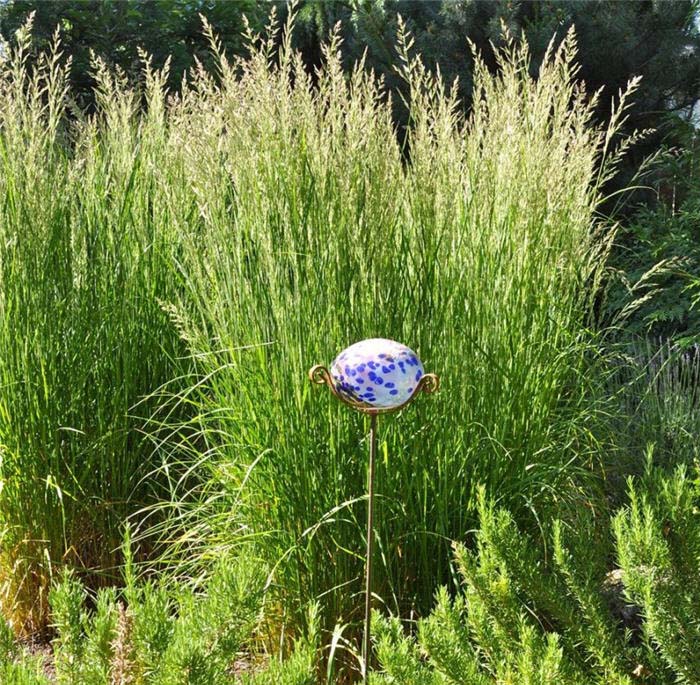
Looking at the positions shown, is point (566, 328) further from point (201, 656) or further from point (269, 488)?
point (201, 656)

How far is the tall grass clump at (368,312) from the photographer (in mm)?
2459

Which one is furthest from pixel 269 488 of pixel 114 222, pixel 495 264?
pixel 114 222

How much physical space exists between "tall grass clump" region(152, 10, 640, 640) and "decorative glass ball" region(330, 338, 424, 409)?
1.87ft

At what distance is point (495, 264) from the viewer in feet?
8.75

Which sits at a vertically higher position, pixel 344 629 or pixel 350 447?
pixel 350 447

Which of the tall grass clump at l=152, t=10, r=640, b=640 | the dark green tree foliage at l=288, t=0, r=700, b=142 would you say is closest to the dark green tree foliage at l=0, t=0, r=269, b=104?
the dark green tree foliage at l=288, t=0, r=700, b=142

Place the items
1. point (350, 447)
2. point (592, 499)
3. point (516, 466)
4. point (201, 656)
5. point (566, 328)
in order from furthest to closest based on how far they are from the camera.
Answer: point (592, 499) < point (566, 328) < point (516, 466) < point (350, 447) < point (201, 656)

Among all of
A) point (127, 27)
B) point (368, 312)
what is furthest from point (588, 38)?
point (368, 312)

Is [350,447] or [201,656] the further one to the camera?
[350,447]

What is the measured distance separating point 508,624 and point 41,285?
1922 millimetres

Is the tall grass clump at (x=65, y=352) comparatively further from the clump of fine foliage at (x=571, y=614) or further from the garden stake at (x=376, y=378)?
the clump of fine foliage at (x=571, y=614)

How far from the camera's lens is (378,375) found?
183cm

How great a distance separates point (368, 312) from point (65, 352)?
1219 millimetres

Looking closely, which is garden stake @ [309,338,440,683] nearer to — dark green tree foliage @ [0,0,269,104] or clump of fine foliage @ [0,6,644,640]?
clump of fine foliage @ [0,6,644,640]
